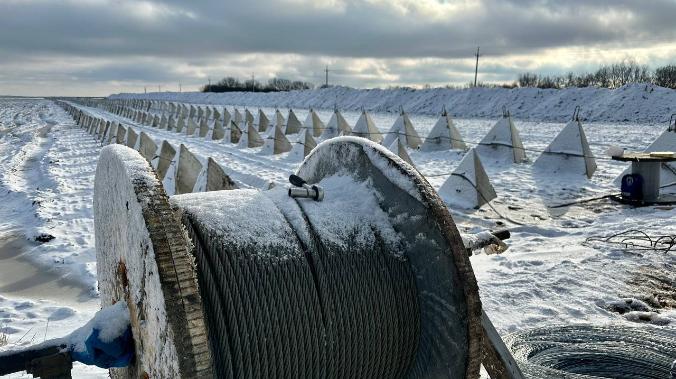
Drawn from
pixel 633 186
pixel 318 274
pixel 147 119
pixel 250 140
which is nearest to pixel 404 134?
pixel 250 140

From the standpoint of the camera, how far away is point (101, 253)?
2.87 meters

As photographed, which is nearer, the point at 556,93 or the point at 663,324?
the point at 663,324

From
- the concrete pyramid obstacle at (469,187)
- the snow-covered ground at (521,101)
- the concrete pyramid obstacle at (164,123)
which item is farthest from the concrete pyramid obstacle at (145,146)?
the snow-covered ground at (521,101)

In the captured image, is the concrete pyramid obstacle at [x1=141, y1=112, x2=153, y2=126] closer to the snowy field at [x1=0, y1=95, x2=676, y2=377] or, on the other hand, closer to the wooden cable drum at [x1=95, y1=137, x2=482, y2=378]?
the snowy field at [x1=0, y1=95, x2=676, y2=377]

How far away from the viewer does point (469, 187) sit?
9.52m

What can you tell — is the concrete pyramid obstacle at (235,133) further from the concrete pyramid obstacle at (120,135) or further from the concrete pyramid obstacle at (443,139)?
the concrete pyramid obstacle at (443,139)

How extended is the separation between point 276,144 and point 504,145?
7246 millimetres

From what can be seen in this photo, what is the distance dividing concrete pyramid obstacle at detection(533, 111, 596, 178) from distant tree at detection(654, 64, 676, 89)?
4099 centimetres

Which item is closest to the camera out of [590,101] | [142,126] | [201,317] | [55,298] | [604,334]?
[201,317]

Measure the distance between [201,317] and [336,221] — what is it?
1.17 meters

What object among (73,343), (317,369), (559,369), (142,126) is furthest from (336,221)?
(142,126)

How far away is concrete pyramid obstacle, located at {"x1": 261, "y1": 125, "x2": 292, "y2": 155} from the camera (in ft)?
55.7

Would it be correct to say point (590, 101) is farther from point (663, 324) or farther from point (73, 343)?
point (73, 343)

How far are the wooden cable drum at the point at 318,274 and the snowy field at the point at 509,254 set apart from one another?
2214 millimetres
